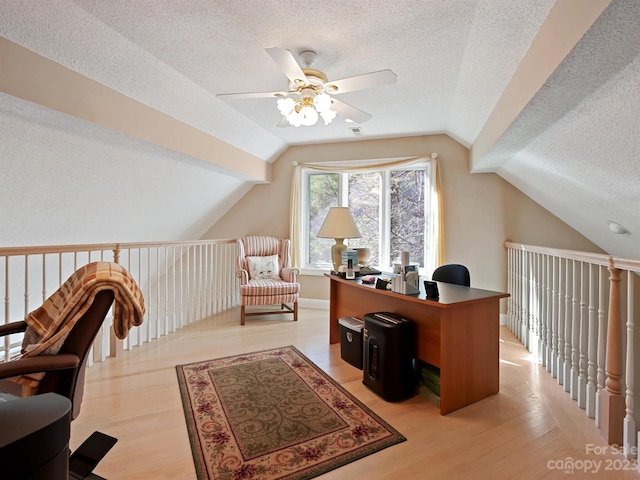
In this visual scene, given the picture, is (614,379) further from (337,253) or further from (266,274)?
(266,274)

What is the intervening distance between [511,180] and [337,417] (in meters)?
3.54

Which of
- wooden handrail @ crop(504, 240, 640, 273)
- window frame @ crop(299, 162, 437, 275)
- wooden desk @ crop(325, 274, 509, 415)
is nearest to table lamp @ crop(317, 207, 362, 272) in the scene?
wooden desk @ crop(325, 274, 509, 415)

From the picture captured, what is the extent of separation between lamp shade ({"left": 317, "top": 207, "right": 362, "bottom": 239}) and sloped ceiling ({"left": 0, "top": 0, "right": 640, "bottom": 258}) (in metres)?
1.15

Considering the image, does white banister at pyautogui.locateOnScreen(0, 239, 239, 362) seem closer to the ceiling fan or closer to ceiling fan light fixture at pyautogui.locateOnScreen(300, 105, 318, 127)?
the ceiling fan

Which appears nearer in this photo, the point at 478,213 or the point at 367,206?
the point at 478,213

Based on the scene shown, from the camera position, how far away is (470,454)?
1.74 m

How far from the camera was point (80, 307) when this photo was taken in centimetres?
134

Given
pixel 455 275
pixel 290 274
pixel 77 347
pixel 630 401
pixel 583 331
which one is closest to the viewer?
pixel 77 347

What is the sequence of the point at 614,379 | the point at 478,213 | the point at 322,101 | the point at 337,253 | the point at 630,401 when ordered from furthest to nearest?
the point at 478,213 → the point at 337,253 → the point at 322,101 → the point at 614,379 → the point at 630,401

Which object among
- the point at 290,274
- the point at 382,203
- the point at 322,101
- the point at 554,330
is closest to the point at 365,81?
the point at 322,101

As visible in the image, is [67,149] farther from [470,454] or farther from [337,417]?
[470,454]

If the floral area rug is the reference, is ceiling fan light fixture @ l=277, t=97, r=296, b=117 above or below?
above

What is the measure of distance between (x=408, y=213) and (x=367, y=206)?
62 centimetres

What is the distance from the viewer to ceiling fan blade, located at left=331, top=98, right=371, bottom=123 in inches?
96.5
